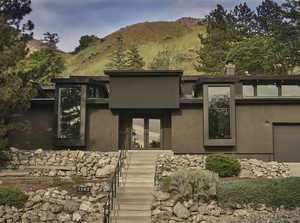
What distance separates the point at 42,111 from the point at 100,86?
14.4 feet

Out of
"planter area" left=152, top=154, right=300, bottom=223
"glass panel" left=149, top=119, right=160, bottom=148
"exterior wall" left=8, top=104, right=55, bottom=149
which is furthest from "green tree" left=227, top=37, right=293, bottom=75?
"planter area" left=152, top=154, right=300, bottom=223

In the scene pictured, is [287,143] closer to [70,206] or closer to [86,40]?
[70,206]

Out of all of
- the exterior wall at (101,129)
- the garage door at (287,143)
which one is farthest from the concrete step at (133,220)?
the garage door at (287,143)

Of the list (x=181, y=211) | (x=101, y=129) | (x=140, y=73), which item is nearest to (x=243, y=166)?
(x=181, y=211)

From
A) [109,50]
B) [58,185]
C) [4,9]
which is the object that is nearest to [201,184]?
[58,185]

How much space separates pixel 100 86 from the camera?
26.0 metres

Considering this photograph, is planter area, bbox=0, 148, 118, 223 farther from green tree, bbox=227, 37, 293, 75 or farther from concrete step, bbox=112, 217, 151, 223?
green tree, bbox=227, 37, 293, 75

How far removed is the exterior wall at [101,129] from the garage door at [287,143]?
977 cm

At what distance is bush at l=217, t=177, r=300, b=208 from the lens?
14.3m

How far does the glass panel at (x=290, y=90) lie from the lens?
25.7 m

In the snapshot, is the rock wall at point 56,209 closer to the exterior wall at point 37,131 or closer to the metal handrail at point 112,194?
the metal handrail at point 112,194

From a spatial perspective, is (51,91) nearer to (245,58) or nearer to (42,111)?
(42,111)

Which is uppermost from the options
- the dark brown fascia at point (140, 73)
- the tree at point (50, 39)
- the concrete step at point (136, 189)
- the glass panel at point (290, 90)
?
the tree at point (50, 39)

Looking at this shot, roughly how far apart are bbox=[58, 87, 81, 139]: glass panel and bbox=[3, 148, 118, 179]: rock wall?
267 cm
